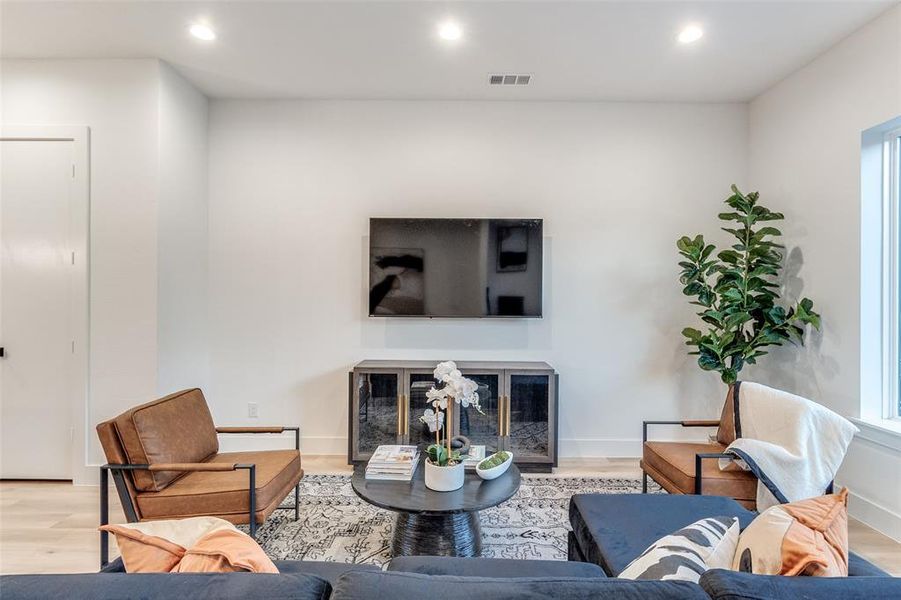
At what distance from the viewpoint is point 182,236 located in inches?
138

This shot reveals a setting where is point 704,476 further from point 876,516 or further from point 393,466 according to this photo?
point 393,466

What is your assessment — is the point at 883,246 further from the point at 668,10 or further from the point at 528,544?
the point at 528,544

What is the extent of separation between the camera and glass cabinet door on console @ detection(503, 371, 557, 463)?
11.4 feet

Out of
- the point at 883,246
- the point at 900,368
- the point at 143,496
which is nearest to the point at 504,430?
the point at 143,496

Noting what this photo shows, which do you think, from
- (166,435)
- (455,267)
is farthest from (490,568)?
(455,267)

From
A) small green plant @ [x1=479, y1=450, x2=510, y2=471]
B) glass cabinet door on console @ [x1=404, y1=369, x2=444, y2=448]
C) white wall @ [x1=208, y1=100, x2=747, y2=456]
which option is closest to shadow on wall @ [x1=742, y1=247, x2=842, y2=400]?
white wall @ [x1=208, y1=100, x2=747, y2=456]

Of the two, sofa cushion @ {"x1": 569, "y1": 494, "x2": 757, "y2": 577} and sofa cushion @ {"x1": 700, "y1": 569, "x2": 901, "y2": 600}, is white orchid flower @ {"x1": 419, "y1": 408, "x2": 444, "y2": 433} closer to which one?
sofa cushion @ {"x1": 569, "y1": 494, "x2": 757, "y2": 577}

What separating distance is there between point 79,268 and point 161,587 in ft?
10.8

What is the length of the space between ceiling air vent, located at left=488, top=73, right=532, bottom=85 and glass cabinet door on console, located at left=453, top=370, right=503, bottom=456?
2265 millimetres

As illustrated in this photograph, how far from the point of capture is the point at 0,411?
3.28 meters

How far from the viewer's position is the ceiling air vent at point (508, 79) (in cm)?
340

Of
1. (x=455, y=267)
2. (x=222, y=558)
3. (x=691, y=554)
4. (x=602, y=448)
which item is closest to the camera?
(x=222, y=558)

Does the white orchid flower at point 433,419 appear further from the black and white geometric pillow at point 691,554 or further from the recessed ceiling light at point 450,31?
the recessed ceiling light at point 450,31

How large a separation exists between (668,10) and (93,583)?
11.3 ft
